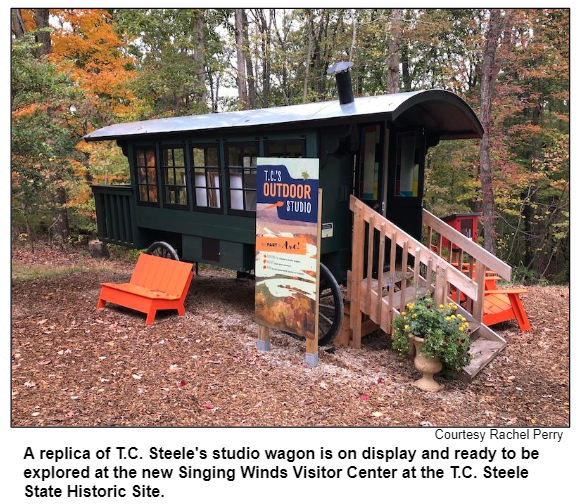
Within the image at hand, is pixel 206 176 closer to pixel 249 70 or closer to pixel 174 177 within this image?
pixel 174 177

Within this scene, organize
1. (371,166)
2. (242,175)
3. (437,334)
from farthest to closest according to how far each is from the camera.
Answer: (242,175) < (371,166) < (437,334)

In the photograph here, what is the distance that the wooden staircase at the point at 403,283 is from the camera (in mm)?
4941

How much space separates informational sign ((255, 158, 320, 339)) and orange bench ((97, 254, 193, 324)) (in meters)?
1.97

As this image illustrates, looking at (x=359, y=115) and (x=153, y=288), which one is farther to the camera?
(x=153, y=288)

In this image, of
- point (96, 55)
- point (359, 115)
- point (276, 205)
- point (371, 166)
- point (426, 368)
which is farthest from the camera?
point (96, 55)

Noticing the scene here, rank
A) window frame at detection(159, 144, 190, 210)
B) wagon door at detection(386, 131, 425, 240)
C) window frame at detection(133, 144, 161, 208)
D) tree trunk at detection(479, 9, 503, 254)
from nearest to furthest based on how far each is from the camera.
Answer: wagon door at detection(386, 131, 425, 240)
window frame at detection(159, 144, 190, 210)
window frame at detection(133, 144, 161, 208)
tree trunk at detection(479, 9, 503, 254)

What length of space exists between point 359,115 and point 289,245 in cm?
157

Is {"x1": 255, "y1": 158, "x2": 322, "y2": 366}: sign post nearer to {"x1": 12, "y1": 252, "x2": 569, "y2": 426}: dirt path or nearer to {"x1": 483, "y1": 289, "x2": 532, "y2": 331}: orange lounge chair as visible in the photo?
{"x1": 12, "y1": 252, "x2": 569, "y2": 426}: dirt path

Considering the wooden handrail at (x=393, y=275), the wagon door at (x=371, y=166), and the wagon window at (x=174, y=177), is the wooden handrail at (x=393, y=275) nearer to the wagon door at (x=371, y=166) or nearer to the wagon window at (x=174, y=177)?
the wagon door at (x=371, y=166)

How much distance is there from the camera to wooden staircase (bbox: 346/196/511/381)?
4941 mm

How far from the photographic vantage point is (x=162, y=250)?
26.6ft

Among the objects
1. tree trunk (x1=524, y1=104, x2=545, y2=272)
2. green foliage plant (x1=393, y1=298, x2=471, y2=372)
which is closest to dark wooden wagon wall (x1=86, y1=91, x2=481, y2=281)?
green foliage plant (x1=393, y1=298, x2=471, y2=372)

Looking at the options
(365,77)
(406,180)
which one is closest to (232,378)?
(406,180)

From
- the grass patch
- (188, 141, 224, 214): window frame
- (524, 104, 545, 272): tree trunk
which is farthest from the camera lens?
(524, 104, 545, 272): tree trunk
